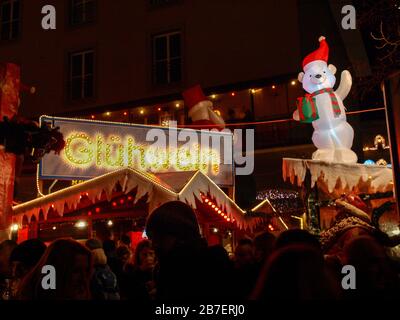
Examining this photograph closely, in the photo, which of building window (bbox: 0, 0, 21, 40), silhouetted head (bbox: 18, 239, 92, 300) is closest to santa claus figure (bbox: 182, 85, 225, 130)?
silhouetted head (bbox: 18, 239, 92, 300)

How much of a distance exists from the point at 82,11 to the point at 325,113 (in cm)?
1499

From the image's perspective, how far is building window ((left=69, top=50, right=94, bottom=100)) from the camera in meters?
20.0

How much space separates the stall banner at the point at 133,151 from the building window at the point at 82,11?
13.3m

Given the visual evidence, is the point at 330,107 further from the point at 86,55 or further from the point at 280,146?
the point at 86,55

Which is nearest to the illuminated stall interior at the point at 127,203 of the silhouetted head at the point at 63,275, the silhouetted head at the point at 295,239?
the silhouetted head at the point at 63,275

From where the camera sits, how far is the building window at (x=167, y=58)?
18656 millimetres

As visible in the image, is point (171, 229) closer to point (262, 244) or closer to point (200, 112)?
point (262, 244)

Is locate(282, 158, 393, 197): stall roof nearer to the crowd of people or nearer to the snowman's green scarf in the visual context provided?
the snowman's green scarf

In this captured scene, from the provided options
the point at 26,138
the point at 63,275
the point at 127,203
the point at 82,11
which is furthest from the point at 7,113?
the point at 82,11

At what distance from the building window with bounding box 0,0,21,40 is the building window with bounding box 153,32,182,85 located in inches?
291

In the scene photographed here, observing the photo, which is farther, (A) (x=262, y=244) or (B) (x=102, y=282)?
(A) (x=262, y=244)

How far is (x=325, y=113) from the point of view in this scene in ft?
31.1
